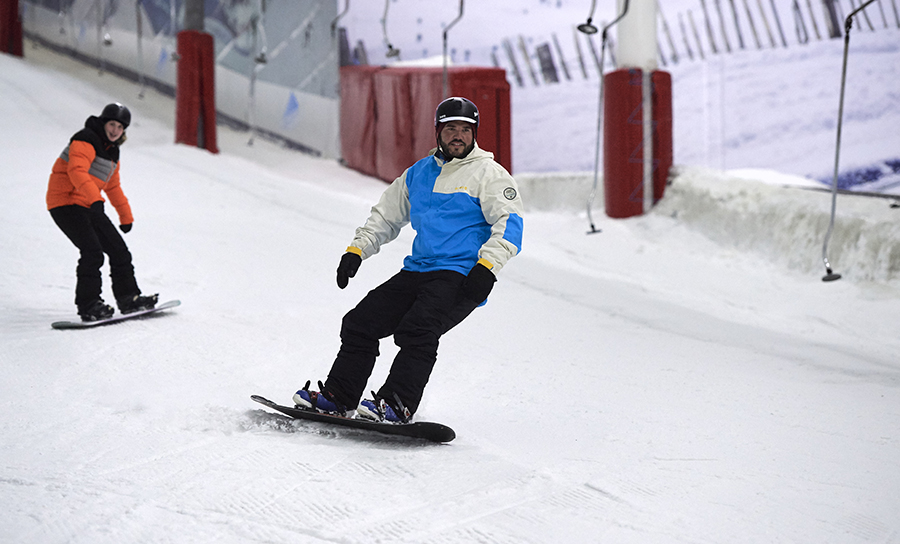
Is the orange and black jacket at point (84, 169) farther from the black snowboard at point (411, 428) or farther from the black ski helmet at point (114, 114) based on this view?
the black snowboard at point (411, 428)

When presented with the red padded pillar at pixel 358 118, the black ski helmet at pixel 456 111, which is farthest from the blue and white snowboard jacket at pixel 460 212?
the red padded pillar at pixel 358 118

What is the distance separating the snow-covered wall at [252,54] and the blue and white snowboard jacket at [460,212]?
11.2 metres

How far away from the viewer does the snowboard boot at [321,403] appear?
3.01 metres

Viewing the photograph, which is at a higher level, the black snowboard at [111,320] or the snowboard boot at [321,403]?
the snowboard boot at [321,403]

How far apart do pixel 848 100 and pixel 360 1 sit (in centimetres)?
949

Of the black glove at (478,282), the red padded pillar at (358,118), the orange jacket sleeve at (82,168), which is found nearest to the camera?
the black glove at (478,282)

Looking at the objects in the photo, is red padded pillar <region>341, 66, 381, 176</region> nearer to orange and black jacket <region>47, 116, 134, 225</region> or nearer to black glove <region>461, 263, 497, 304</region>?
orange and black jacket <region>47, 116, 134, 225</region>

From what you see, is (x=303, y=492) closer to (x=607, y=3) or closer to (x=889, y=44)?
(x=889, y=44)

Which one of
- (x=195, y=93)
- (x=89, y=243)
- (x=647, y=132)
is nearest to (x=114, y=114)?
(x=89, y=243)

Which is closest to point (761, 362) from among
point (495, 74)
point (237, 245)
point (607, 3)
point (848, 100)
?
point (237, 245)

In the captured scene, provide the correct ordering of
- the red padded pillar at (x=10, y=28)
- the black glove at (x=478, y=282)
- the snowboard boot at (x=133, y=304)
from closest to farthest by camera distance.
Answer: the black glove at (x=478, y=282), the snowboard boot at (x=133, y=304), the red padded pillar at (x=10, y=28)

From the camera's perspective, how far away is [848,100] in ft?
31.0

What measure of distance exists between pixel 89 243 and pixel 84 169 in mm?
453

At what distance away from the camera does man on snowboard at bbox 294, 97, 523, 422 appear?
111 inches
